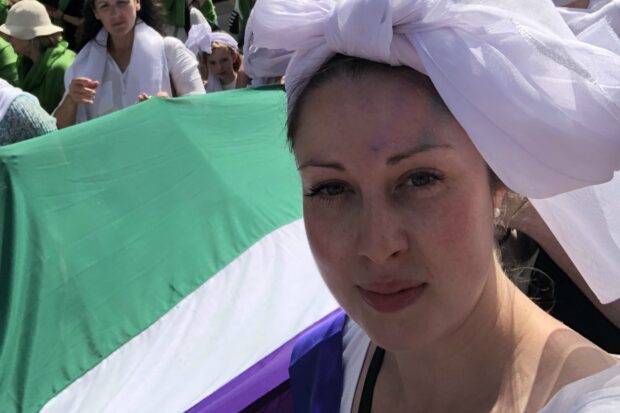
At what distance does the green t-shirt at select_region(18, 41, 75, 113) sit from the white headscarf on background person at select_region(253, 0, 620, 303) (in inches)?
164

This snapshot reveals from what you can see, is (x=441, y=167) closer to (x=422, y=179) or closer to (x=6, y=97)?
(x=422, y=179)

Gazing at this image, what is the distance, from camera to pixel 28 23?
203 inches

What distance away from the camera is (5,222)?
8.57ft

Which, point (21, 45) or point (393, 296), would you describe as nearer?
point (393, 296)

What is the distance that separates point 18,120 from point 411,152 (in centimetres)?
283

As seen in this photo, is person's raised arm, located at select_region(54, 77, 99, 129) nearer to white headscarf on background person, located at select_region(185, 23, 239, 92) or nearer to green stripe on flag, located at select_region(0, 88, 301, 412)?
green stripe on flag, located at select_region(0, 88, 301, 412)

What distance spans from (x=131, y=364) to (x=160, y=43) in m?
2.55

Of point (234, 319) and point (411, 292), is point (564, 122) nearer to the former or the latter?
point (411, 292)

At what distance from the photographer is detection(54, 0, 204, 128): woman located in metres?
4.29

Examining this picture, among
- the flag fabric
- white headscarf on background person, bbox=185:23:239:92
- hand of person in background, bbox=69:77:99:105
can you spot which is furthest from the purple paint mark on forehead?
white headscarf on background person, bbox=185:23:239:92

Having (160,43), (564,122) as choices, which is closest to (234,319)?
(564,122)

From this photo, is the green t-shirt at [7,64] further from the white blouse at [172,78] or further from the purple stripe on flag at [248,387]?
the purple stripe on flag at [248,387]

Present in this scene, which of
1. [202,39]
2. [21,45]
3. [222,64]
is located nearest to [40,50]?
[21,45]

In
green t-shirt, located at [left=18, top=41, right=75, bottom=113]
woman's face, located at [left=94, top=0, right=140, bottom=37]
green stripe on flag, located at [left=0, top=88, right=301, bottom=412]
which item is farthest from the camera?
green t-shirt, located at [left=18, top=41, right=75, bottom=113]
